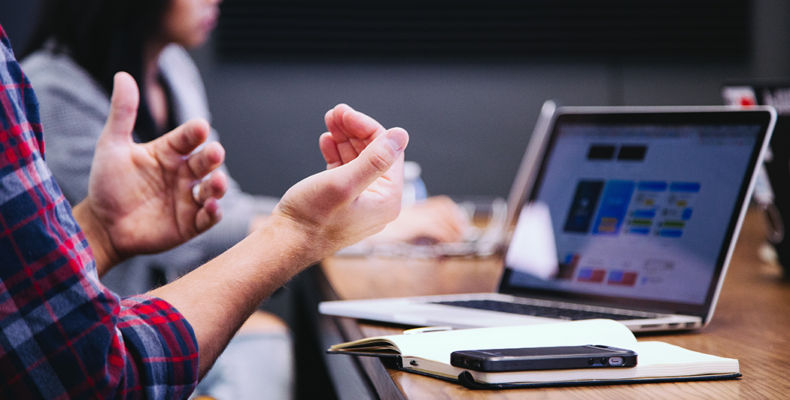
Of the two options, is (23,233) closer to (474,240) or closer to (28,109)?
(28,109)

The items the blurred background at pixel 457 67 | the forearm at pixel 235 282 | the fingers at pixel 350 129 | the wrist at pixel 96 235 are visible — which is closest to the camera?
the forearm at pixel 235 282

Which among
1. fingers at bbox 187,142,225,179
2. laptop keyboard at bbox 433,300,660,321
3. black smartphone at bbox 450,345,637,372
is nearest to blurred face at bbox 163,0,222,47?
fingers at bbox 187,142,225,179

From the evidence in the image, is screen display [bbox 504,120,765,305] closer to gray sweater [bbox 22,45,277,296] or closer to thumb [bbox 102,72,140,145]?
thumb [bbox 102,72,140,145]

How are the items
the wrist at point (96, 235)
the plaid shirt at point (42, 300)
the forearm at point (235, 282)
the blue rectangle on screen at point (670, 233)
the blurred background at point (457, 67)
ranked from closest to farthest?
the plaid shirt at point (42, 300), the forearm at point (235, 282), the blue rectangle on screen at point (670, 233), the wrist at point (96, 235), the blurred background at point (457, 67)

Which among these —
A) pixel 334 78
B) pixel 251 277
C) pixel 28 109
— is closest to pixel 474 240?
pixel 251 277

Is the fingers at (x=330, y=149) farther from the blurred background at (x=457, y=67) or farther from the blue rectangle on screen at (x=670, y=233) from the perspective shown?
the blurred background at (x=457, y=67)

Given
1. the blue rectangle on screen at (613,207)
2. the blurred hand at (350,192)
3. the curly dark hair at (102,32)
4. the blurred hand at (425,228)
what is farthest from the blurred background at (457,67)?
the blurred hand at (350,192)

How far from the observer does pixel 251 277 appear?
0.70 m

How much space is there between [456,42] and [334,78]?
22.3 inches

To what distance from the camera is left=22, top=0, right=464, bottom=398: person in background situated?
1.59 metres

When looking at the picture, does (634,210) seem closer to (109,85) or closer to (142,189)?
(142,189)

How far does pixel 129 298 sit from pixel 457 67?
2.49 meters

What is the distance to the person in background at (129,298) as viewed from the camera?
555 mm

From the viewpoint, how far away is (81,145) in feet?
5.32
